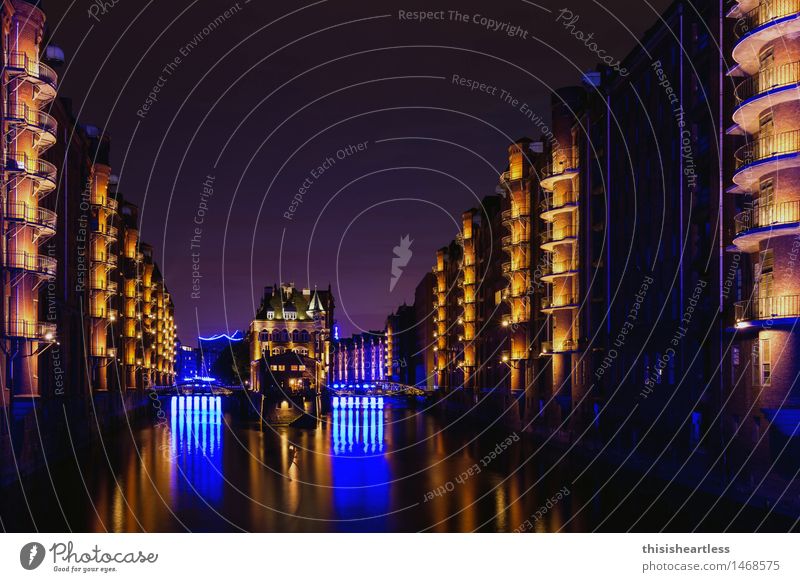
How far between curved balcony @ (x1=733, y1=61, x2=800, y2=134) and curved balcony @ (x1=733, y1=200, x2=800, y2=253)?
384 cm

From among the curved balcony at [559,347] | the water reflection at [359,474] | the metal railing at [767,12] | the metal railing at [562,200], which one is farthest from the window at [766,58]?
the curved balcony at [559,347]

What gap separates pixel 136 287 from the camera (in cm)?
12344

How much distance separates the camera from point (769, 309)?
Result: 39.8 metres

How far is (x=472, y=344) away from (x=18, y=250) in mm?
76798

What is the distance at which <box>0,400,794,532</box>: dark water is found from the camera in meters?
41.4

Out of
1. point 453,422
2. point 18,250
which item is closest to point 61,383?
point 18,250

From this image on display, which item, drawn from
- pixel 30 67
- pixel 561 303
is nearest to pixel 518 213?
pixel 561 303

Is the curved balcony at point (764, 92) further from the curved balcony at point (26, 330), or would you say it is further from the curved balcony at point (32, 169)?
the curved balcony at point (26, 330)

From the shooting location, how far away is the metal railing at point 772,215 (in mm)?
38812

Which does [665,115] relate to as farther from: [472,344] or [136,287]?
[136,287]

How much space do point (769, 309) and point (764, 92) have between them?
8455 mm

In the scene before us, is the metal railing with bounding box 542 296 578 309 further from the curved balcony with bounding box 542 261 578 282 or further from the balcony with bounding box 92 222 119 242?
the balcony with bounding box 92 222 119 242

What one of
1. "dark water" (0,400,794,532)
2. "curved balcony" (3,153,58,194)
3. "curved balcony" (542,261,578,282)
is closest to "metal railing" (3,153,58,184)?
"curved balcony" (3,153,58,194)
